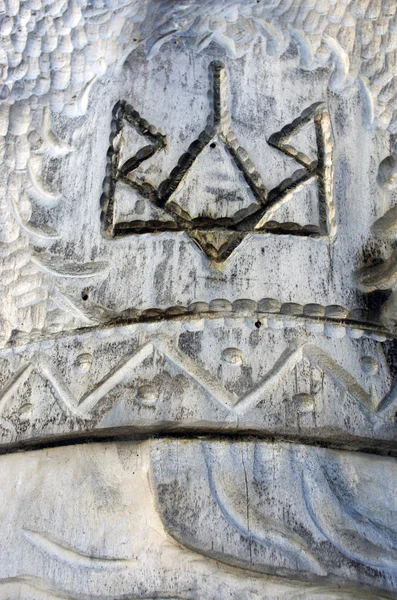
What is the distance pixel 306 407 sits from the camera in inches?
42.9

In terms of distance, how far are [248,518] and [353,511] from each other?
15cm

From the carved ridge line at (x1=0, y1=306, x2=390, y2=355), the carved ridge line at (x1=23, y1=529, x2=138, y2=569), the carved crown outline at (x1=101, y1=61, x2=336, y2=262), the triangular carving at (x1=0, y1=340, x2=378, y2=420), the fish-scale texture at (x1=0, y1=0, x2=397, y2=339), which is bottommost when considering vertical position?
the carved ridge line at (x1=23, y1=529, x2=138, y2=569)

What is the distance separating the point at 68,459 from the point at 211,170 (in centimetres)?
51

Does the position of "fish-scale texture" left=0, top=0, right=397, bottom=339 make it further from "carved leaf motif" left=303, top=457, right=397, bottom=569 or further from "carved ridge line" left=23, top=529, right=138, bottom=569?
"carved leaf motif" left=303, top=457, right=397, bottom=569

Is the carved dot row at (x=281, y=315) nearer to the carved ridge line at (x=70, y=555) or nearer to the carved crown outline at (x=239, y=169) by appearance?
the carved crown outline at (x=239, y=169)

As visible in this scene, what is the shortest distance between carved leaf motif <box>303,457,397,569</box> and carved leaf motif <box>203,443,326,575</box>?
4cm

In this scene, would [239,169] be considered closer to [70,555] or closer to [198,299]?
[198,299]

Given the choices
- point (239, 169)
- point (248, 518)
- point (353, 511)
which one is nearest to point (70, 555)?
point (248, 518)

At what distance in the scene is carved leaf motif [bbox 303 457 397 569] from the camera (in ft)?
3.30

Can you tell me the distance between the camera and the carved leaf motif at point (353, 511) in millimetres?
1007

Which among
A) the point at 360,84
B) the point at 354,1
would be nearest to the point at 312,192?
the point at 360,84

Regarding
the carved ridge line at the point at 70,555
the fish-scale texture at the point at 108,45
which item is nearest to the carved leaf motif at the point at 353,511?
the carved ridge line at the point at 70,555

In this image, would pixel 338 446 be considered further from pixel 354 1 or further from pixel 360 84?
pixel 354 1

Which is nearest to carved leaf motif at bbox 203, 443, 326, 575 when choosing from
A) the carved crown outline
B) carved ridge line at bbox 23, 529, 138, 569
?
carved ridge line at bbox 23, 529, 138, 569
